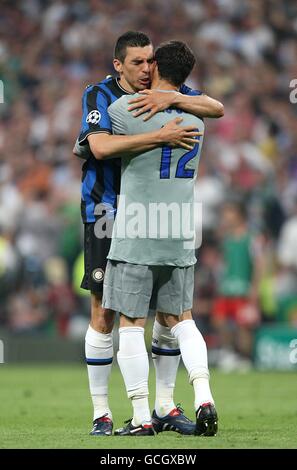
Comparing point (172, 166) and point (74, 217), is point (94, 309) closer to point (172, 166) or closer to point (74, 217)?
point (172, 166)

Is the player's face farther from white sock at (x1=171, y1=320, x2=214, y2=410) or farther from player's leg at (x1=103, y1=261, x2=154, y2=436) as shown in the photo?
white sock at (x1=171, y1=320, x2=214, y2=410)

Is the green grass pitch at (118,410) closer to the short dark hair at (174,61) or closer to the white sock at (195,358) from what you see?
the white sock at (195,358)

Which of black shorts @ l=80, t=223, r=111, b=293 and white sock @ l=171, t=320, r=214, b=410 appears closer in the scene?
white sock @ l=171, t=320, r=214, b=410

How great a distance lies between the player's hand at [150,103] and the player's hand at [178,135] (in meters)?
0.10

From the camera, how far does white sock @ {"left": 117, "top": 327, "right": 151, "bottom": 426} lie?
19.6 ft

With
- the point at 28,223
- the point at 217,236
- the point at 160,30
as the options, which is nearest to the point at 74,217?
the point at 28,223

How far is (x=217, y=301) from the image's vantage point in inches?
559

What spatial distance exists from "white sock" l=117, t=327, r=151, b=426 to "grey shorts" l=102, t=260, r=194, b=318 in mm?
130

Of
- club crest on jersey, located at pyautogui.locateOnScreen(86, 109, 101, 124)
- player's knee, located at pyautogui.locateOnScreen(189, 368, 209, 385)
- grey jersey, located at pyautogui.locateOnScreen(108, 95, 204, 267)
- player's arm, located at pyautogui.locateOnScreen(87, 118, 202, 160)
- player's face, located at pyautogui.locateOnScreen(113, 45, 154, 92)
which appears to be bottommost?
player's knee, located at pyautogui.locateOnScreen(189, 368, 209, 385)

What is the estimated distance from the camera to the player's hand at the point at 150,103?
590cm

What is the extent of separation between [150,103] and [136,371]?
1497 millimetres

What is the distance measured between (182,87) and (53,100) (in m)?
11.0

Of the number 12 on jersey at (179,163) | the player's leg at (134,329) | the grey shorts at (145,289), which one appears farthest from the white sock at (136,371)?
the number 12 on jersey at (179,163)

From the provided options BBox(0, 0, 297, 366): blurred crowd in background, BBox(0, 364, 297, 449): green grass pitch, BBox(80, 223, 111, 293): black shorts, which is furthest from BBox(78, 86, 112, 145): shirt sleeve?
BBox(0, 0, 297, 366): blurred crowd in background
